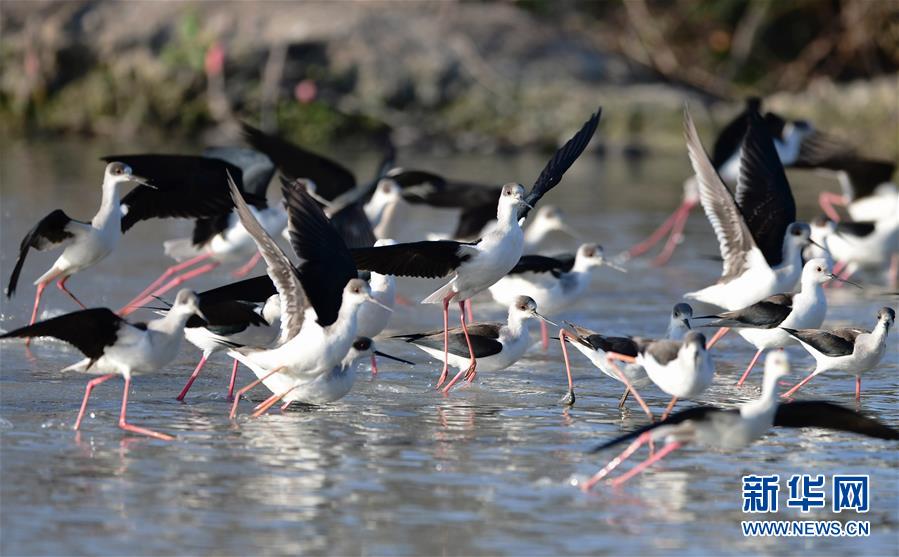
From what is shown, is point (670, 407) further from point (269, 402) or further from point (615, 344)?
point (269, 402)

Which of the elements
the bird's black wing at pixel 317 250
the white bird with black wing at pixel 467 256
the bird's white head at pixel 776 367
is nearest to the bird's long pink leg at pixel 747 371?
the white bird with black wing at pixel 467 256

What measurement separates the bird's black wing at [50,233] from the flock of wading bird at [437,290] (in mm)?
14

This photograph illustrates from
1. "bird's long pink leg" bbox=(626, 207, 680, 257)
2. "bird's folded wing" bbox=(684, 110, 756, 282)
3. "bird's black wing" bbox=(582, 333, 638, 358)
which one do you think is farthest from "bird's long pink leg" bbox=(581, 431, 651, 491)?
"bird's long pink leg" bbox=(626, 207, 680, 257)

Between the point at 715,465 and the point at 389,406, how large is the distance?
186 centimetres

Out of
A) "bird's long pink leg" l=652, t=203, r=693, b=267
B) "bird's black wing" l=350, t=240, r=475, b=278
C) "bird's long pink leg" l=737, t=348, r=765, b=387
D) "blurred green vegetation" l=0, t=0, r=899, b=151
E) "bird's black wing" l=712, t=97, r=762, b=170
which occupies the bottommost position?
"bird's long pink leg" l=737, t=348, r=765, b=387

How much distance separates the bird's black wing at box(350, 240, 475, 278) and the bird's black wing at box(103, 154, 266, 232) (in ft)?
5.57

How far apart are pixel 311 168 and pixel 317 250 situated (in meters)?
4.41

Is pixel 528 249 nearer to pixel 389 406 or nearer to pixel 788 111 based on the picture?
pixel 389 406

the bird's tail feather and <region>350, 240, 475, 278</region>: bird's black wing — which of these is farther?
the bird's tail feather

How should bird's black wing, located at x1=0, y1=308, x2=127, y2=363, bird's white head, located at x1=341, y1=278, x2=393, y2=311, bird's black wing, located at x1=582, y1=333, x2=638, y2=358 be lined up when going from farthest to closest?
bird's black wing, located at x1=582, y1=333, x2=638, y2=358 < bird's white head, located at x1=341, y1=278, x2=393, y2=311 < bird's black wing, located at x1=0, y1=308, x2=127, y2=363

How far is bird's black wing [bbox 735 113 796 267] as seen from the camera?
10055 mm

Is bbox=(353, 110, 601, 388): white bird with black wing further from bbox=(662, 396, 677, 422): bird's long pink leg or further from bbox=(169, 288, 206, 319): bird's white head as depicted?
bbox=(169, 288, 206, 319): bird's white head

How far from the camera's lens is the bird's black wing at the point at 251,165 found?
1088 centimetres

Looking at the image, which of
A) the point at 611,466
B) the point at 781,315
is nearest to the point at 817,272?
the point at 781,315
